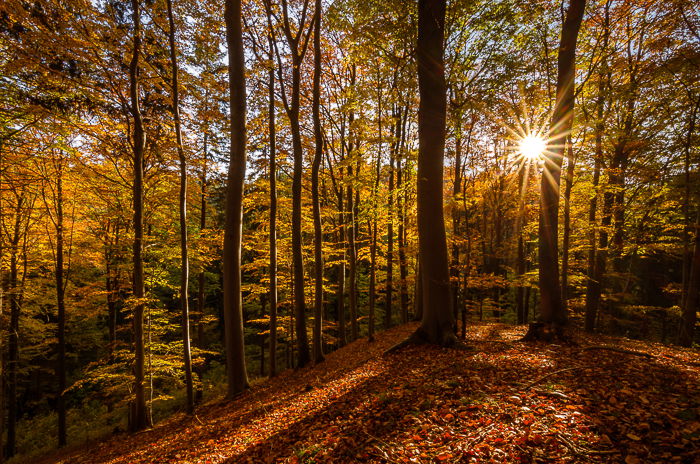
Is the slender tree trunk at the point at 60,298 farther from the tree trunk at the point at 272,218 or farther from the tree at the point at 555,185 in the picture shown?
the tree at the point at 555,185

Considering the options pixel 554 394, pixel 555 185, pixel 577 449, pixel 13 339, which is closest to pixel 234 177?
pixel 554 394

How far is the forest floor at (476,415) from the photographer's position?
8.85ft

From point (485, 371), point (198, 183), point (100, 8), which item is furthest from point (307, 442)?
point (198, 183)

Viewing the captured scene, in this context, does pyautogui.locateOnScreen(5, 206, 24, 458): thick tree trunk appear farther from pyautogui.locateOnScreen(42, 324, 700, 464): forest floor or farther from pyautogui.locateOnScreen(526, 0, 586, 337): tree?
pyautogui.locateOnScreen(526, 0, 586, 337): tree

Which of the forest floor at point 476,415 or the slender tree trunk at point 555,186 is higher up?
the slender tree trunk at point 555,186

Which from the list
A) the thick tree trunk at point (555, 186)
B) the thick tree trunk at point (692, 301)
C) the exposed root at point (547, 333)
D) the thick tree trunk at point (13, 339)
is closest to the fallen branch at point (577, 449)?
the exposed root at point (547, 333)

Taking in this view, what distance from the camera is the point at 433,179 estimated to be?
6652mm

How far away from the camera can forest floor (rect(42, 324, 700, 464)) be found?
2697 millimetres

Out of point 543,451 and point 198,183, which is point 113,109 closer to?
point 198,183

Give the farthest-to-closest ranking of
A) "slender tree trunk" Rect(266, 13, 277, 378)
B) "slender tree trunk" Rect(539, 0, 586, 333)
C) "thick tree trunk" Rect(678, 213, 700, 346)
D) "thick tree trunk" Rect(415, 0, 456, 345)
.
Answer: "slender tree trunk" Rect(266, 13, 277, 378)
"thick tree trunk" Rect(678, 213, 700, 346)
"slender tree trunk" Rect(539, 0, 586, 333)
"thick tree trunk" Rect(415, 0, 456, 345)

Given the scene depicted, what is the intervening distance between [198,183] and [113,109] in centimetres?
587

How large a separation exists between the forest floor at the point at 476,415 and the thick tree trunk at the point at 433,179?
84cm

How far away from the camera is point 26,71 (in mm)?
6398

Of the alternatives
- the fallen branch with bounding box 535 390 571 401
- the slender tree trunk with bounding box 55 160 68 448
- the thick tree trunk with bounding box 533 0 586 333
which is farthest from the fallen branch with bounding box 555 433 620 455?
the slender tree trunk with bounding box 55 160 68 448
